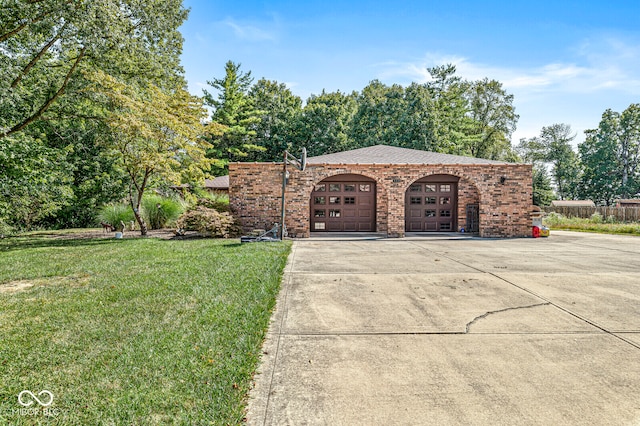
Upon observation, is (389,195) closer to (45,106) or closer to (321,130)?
(45,106)

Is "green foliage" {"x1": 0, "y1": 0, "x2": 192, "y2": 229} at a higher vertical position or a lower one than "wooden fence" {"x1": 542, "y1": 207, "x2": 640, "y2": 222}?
higher

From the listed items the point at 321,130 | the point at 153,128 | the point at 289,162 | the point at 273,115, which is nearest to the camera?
the point at 153,128

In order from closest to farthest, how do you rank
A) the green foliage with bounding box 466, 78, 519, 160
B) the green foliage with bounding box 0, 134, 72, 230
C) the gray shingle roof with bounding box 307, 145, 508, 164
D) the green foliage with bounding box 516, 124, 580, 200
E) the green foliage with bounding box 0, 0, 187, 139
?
the green foliage with bounding box 0, 0, 187, 139
the green foliage with bounding box 0, 134, 72, 230
the gray shingle roof with bounding box 307, 145, 508, 164
the green foliage with bounding box 466, 78, 519, 160
the green foliage with bounding box 516, 124, 580, 200

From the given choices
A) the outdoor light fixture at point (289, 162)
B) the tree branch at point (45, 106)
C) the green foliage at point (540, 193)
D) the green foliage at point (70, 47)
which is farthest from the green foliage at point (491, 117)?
the tree branch at point (45, 106)

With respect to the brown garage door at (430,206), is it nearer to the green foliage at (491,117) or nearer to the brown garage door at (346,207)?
the brown garage door at (346,207)

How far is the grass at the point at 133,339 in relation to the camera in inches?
87.6

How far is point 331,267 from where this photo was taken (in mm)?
7109

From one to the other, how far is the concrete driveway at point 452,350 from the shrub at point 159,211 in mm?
11943

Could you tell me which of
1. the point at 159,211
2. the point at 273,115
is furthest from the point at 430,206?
the point at 273,115

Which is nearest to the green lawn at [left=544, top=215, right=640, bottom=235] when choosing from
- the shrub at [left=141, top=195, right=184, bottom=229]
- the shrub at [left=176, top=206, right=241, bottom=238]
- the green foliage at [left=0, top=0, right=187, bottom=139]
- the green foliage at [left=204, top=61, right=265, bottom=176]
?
the shrub at [left=176, top=206, right=241, bottom=238]

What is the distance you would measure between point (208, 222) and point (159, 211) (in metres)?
5.56

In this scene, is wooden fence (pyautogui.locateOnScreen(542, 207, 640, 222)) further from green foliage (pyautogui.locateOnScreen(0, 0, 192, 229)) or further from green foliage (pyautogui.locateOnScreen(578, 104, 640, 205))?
green foliage (pyautogui.locateOnScreen(0, 0, 192, 229))

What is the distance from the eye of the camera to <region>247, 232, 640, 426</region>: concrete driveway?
229 cm

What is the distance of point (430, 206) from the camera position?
1565 cm
